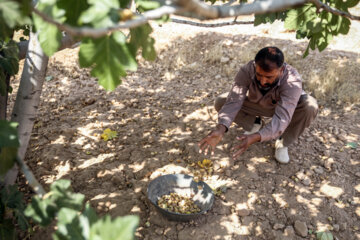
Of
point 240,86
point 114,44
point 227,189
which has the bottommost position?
point 227,189

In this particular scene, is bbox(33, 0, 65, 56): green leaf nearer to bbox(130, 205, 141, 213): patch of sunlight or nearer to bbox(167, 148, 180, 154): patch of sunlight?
bbox(130, 205, 141, 213): patch of sunlight

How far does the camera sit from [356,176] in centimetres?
317

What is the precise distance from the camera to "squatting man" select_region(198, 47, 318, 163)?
2.72 m

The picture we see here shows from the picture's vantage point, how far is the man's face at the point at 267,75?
8.98 feet

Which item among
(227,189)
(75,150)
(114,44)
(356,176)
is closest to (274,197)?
(227,189)

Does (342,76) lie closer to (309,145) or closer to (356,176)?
(309,145)

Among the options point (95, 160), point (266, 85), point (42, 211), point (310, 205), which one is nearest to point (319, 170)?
point (310, 205)

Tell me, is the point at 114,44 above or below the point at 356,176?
above

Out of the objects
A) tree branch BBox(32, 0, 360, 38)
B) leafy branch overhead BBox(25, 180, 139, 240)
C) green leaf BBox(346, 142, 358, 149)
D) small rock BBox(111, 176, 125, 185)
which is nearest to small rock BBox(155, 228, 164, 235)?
small rock BBox(111, 176, 125, 185)

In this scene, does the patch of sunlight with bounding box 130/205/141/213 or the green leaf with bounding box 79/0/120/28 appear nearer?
the green leaf with bounding box 79/0/120/28

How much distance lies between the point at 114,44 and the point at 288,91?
2.27 meters

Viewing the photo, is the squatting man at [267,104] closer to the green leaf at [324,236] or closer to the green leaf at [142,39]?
the green leaf at [324,236]

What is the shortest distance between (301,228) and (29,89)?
2.43 meters

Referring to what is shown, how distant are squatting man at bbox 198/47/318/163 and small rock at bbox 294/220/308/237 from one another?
2.51ft
